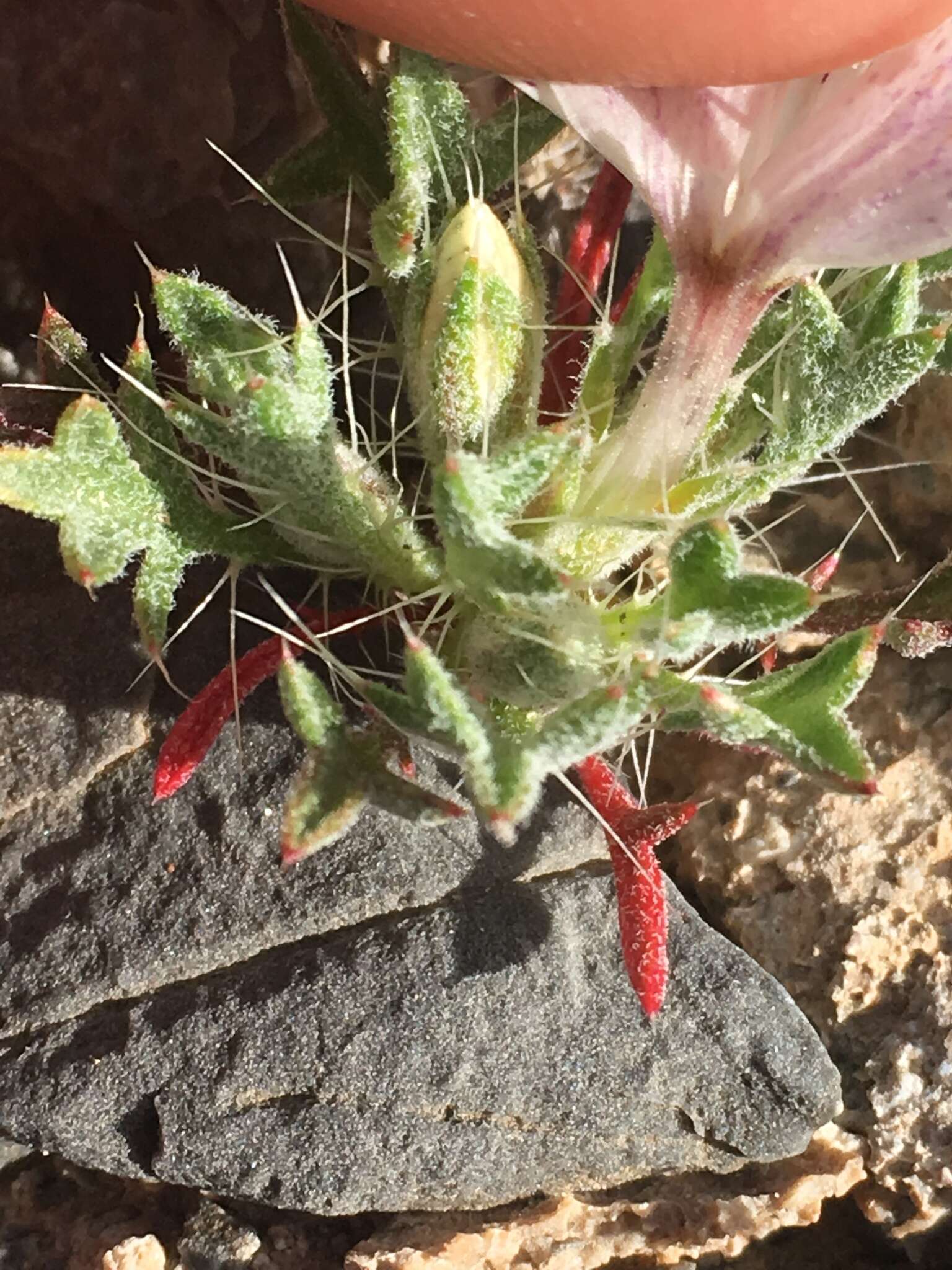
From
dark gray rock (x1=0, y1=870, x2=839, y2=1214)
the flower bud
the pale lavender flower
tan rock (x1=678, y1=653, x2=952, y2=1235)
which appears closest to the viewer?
the pale lavender flower

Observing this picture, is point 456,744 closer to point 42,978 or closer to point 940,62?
point 42,978

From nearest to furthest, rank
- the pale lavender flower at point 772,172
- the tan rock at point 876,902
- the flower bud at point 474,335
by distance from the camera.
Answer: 1. the pale lavender flower at point 772,172
2. the flower bud at point 474,335
3. the tan rock at point 876,902

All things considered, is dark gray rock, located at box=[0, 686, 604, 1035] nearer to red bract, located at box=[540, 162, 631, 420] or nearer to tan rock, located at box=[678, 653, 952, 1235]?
tan rock, located at box=[678, 653, 952, 1235]

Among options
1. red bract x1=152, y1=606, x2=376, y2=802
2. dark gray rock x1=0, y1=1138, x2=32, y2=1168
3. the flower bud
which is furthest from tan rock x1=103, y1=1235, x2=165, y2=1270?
the flower bud

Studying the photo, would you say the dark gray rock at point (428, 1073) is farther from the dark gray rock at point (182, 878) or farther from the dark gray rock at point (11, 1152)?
the dark gray rock at point (11, 1152)

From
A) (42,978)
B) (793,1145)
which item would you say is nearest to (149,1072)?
(42,978)

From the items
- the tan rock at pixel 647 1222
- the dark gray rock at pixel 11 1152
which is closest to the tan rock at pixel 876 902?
the tan rock at pixel 647 1222

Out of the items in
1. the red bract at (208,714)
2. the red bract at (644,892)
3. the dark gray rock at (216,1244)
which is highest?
the red bract at (208,714)

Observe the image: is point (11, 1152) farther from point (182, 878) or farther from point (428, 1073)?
point (428, 1073)
